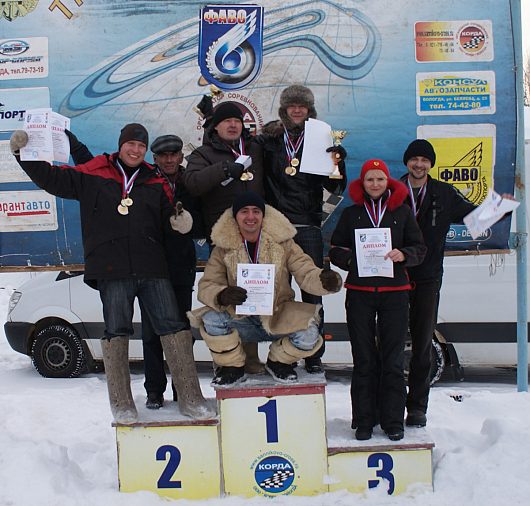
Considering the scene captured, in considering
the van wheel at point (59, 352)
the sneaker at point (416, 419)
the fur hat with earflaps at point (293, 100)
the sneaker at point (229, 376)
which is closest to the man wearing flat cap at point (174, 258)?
the sneaker at point (229, 376)

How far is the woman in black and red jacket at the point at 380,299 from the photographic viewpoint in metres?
3.89

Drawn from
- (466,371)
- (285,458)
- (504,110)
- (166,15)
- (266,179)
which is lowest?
(466,371)

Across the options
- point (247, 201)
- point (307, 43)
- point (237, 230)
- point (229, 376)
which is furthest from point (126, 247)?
point (307, 43)

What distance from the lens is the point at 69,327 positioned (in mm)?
7312

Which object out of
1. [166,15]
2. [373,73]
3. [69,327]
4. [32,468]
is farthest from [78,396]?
[373,73]

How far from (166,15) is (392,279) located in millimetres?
2880

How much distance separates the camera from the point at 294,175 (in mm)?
4230

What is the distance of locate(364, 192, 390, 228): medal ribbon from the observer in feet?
12.9

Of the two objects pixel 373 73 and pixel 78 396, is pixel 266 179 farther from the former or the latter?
pixel 78 396

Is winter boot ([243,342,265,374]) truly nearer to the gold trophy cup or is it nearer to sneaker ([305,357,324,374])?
sneaker ([305,357,324,374])

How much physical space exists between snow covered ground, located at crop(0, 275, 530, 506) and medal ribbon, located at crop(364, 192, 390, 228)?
4.27ft

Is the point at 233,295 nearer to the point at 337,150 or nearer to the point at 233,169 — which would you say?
the point at 233,169

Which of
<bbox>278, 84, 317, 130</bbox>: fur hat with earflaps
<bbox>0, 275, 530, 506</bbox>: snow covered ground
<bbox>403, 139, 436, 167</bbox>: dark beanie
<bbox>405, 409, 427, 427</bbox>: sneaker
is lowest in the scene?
<bbox>0, 275, 530, 506</bbox>: snow covered ground

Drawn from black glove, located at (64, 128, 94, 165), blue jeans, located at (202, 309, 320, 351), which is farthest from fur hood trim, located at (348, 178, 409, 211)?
black glove, located at (64, 128, 94, 165)
